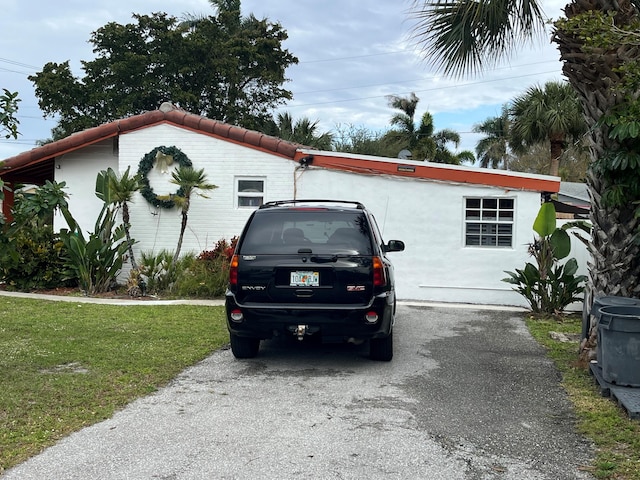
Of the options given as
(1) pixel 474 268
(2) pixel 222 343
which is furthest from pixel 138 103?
(2) pixel 222 343

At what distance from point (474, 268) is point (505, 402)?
7177 mm

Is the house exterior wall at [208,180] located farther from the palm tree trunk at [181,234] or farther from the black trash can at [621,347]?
the black trash can at [621,347]

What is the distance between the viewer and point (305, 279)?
21.0 ft

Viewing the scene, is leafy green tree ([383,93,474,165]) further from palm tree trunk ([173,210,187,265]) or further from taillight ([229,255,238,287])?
taillight ([229,255,238,287])

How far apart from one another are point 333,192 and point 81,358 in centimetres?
742

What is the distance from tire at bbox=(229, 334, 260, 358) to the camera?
701cm

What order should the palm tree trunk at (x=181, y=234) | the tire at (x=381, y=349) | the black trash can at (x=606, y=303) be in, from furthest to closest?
the palm tree trunk at (x=181, y=234)
the tire at (x=381, y=349)
the black trash can at (x=606, y=303)

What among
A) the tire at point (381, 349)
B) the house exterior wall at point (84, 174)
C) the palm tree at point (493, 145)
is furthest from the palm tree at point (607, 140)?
the palm tree at point (493, 145)

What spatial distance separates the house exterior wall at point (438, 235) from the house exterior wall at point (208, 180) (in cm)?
144

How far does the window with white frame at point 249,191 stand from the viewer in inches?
545

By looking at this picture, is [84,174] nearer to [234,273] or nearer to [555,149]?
[234,273]

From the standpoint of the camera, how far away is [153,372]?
638cm

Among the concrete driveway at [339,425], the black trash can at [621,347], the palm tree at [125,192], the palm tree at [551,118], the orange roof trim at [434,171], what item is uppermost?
the palm tree at [551,118]

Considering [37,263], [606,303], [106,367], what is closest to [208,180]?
[37,263]
